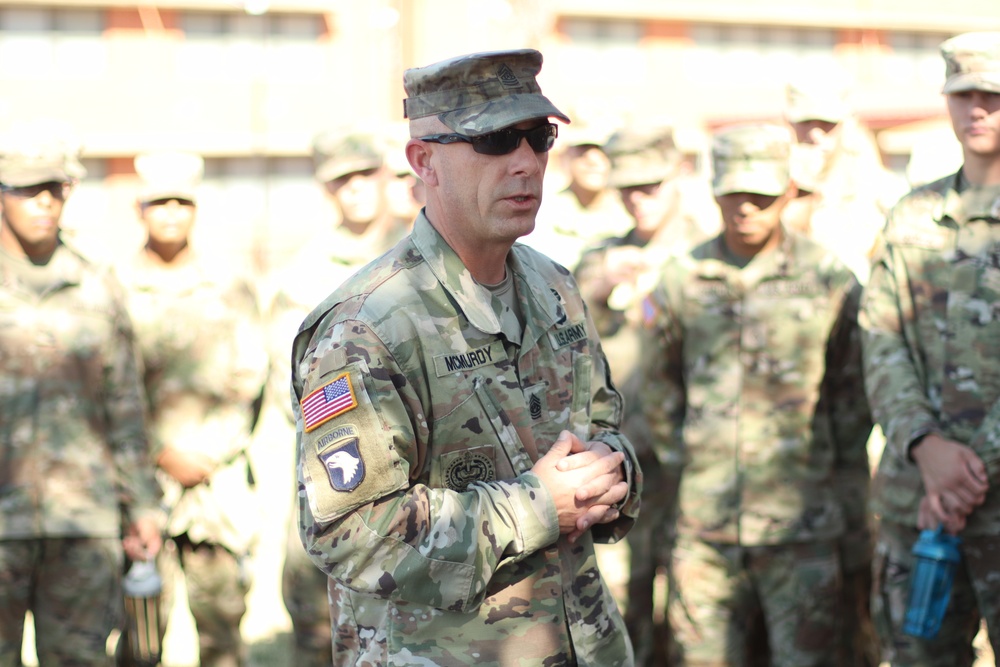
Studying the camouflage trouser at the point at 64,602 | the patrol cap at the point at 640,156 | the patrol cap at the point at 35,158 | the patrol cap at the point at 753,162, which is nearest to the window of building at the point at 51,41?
the patrol cap at the point at 640,156

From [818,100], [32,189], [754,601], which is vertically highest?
[818,100]

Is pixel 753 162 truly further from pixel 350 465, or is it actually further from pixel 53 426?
pixel 53 426

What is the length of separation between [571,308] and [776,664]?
2476mm

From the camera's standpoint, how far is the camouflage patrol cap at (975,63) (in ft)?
13.5

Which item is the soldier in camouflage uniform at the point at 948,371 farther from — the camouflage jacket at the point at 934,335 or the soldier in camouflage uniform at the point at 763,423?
the soldier in camouflage uniform at the point at 763,423

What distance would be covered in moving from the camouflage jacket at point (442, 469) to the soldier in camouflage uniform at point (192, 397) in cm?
312

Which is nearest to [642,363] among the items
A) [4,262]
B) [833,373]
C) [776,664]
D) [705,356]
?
[705,356]

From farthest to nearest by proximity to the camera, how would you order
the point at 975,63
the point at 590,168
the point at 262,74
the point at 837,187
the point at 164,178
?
1. the point at 262,74
2. the point at 590,168
3. the point at 837,187
4. the point at 164,178
5. the point at 975,63

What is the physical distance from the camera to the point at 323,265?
607cm

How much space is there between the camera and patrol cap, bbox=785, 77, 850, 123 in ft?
21.9

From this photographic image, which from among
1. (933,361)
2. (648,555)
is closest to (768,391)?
(933,361)

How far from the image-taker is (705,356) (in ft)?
16.8

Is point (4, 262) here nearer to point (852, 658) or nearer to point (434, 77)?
point (434, 77)

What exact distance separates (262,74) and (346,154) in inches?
845
